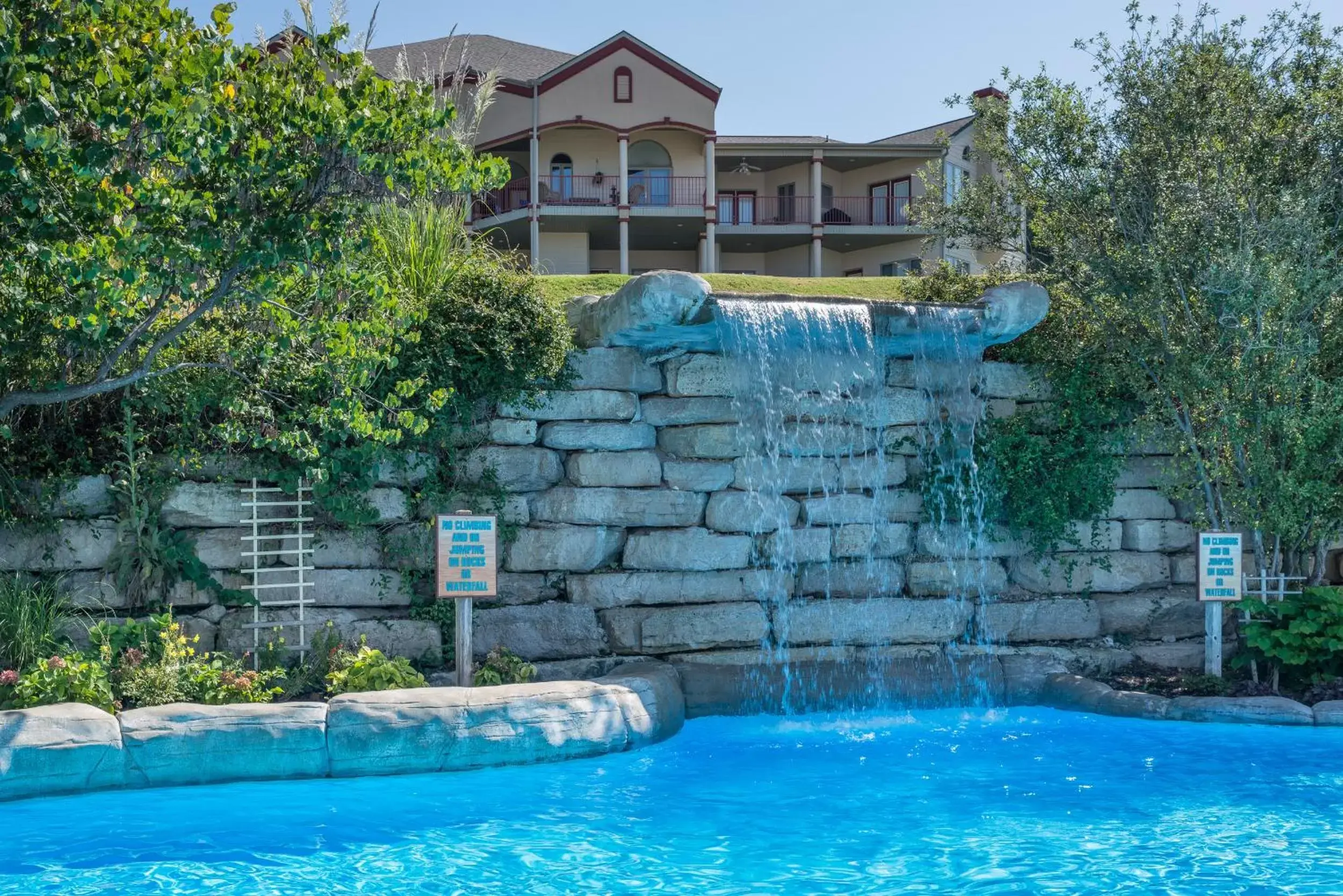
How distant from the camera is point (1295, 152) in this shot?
28.1ft

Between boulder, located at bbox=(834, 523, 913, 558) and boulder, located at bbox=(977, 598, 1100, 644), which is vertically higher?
boulder, located at bbox=(834, 523, 913, 558)

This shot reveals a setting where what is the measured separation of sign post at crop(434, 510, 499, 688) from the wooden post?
15.8ft

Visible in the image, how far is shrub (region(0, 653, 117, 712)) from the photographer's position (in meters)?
6.04

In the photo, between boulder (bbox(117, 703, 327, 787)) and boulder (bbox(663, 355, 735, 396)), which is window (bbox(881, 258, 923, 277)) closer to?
boulder (bbox(663, 355, 735, 396))

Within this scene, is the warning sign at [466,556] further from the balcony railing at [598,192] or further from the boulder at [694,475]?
the balcony railing at [598,192]

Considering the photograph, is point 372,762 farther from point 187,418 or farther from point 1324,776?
point 1324,776

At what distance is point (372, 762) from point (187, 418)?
2.70 meters

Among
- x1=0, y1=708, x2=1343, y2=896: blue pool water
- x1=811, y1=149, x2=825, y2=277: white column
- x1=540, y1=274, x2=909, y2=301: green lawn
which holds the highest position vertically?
x1=811, y1=149, x2=825, y2=277: white column

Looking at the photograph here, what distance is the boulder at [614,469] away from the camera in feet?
27.4

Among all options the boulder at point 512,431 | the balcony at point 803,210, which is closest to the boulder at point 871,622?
the boulder at point 512,431

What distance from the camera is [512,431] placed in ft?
26.9

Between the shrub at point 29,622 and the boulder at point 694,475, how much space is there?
155 inches

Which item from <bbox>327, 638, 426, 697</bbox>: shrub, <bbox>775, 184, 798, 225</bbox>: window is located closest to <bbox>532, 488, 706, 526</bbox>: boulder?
<bbox>327, 638, 426, 697</bbox>: shrub

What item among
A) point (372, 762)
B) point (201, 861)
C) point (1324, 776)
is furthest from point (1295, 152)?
point (201, 861)
